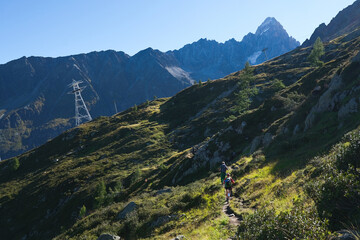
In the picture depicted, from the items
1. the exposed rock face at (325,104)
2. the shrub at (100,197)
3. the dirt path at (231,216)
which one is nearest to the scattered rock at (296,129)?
the exposed rock face at (325,104)

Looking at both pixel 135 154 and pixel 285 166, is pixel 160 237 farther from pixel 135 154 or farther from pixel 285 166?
pixel 135 154

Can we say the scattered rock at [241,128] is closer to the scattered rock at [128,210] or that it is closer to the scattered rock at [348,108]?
the scattered rock at [348,108]

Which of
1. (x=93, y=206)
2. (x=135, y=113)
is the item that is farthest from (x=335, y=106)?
(x=135, y=113)

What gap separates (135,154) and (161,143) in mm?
10389

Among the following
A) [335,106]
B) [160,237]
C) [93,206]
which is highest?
[335,106]

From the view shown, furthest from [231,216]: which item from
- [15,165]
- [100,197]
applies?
[15,165]

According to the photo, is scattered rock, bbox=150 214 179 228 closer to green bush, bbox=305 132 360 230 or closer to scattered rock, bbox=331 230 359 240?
green bush, bbox=305 132 360 230

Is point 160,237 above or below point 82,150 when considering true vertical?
above

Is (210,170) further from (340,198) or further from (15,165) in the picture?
(15,165)

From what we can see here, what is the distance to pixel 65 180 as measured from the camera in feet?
251

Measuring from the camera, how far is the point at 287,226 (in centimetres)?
767

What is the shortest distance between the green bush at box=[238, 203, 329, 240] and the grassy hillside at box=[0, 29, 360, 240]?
0.04 metres

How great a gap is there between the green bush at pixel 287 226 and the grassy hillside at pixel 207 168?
4 cm

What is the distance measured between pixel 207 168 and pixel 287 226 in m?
33.5
